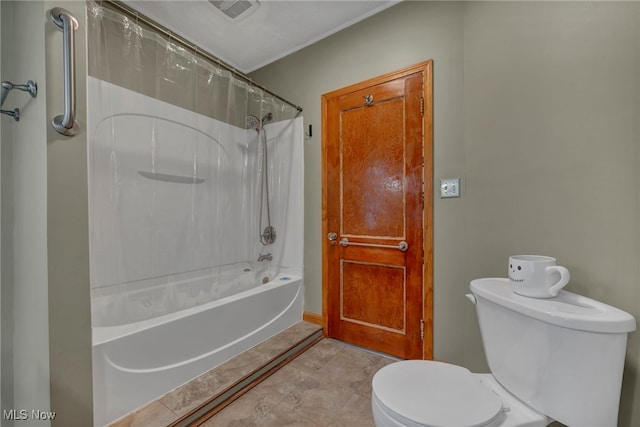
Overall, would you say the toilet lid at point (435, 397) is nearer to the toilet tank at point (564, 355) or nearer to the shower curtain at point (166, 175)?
the toilet tank at point (564, 355)

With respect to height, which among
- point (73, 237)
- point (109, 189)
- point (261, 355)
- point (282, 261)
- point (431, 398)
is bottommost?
point (261, 355)

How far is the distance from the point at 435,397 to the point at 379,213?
1201mm

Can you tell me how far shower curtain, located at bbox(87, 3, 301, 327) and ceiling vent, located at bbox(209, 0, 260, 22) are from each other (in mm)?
426

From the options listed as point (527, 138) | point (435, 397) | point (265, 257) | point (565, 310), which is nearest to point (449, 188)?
point (527, 138)

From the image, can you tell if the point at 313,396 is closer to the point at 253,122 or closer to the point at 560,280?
the point at 560,280

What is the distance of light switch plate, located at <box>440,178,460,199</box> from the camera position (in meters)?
1.57

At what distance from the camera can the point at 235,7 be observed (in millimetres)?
1831

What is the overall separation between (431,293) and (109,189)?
1.97 meters

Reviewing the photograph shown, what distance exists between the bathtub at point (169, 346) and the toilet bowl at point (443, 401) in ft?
3.48

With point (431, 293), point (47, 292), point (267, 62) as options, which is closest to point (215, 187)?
point (47, 292)

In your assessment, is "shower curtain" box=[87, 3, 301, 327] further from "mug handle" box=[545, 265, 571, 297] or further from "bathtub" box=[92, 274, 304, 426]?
"mug handle" box=[545, 265, 571, 297]

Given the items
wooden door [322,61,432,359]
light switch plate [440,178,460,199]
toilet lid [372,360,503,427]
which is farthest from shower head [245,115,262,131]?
toilet lid [372,360,503,427]

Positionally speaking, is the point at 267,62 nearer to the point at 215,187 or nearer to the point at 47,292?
the point at 215,187

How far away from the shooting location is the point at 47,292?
2.88 feet
